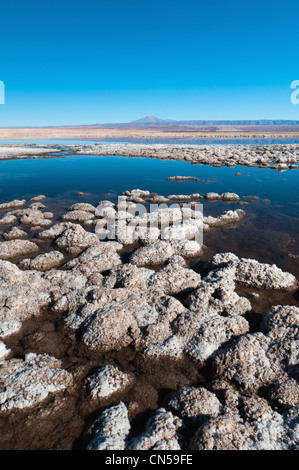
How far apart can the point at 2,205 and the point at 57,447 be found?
1544 centimetres

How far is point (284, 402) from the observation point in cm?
431

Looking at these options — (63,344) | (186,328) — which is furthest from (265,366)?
(63,344)

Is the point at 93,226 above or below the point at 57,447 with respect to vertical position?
above

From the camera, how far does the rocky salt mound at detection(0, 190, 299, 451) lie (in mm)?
3936

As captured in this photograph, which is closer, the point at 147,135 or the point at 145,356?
the point at 145,356

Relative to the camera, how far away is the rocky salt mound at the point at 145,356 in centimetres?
394

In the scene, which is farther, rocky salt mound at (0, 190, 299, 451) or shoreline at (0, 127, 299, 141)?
shoreline at (0, 127, 299, 141)

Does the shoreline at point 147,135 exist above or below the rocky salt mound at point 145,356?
above

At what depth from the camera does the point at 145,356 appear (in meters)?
5.41

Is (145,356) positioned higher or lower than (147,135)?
lower

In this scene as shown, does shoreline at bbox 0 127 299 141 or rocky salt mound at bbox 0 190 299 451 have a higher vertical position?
shoreline at bbox 0 127 299 141

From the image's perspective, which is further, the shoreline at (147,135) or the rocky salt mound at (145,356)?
the shoreline at (147,135)
